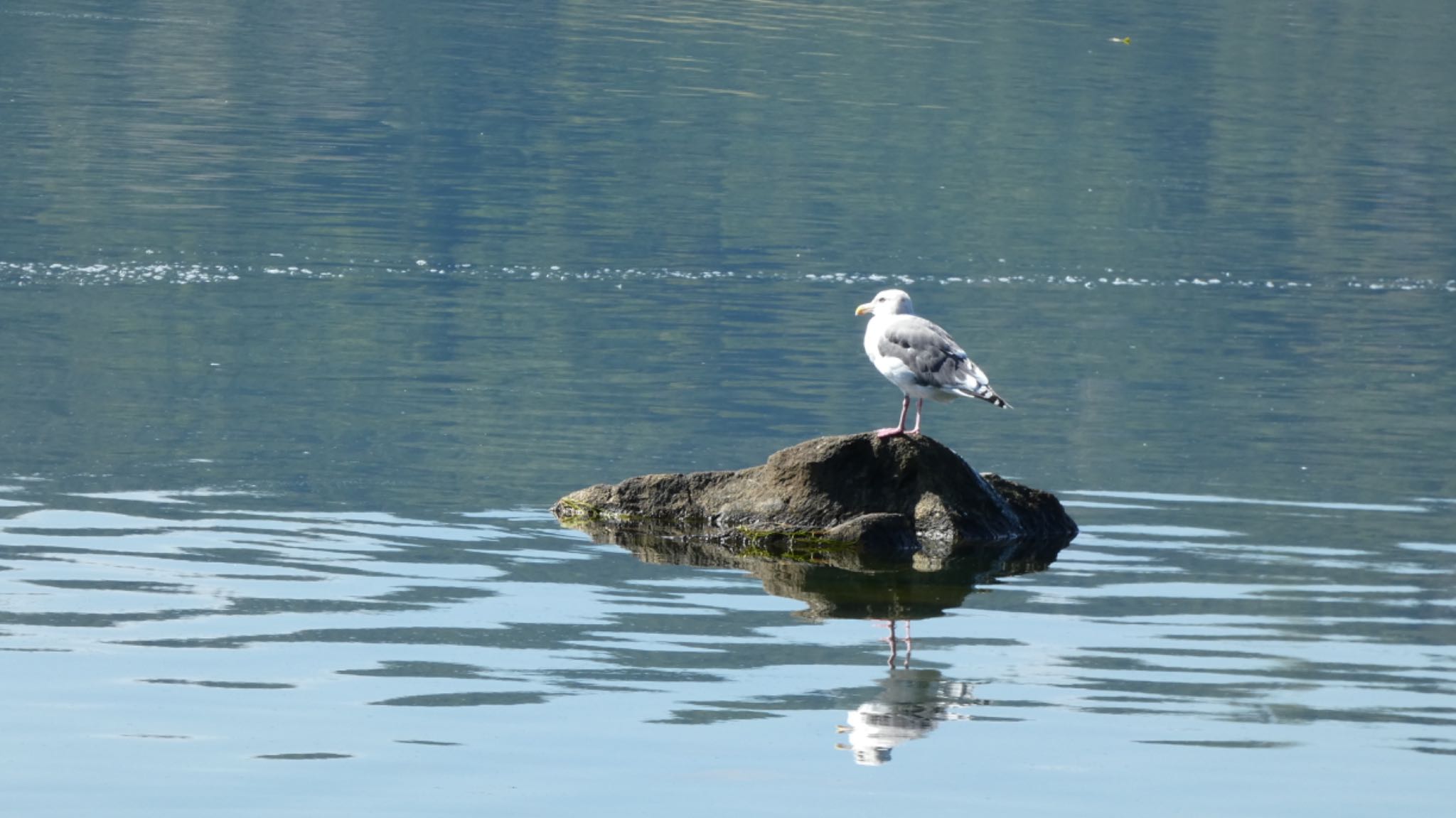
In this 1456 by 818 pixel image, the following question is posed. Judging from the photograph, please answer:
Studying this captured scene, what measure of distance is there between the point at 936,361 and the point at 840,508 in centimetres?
132

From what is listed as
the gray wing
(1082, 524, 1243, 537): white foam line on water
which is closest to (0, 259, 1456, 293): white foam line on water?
(1082, 524, 1243, 537): white foam line on water

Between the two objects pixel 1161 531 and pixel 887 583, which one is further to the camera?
pixel 1161 531

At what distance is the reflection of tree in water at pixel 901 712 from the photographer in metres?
11.9

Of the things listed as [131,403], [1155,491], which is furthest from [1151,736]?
[131,403]

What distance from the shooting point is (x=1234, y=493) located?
69.1 ft

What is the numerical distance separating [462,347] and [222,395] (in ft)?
15.7

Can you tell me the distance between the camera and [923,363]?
16672mm

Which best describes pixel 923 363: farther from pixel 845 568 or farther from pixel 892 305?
pixel 845 568

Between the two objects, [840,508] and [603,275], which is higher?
[840,508]

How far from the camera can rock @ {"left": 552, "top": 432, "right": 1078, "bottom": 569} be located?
1670 cm

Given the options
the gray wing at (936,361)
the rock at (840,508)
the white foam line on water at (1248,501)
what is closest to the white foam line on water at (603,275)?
the white foam line on water at (1248,501)

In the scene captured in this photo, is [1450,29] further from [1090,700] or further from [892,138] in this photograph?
[1090,700]

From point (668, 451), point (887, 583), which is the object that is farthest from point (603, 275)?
point (887, 583)

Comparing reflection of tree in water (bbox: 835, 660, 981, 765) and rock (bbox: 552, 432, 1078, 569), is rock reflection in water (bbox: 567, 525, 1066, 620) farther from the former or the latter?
reflection of tree in water (bbox: 835, 660, 981, 765)
